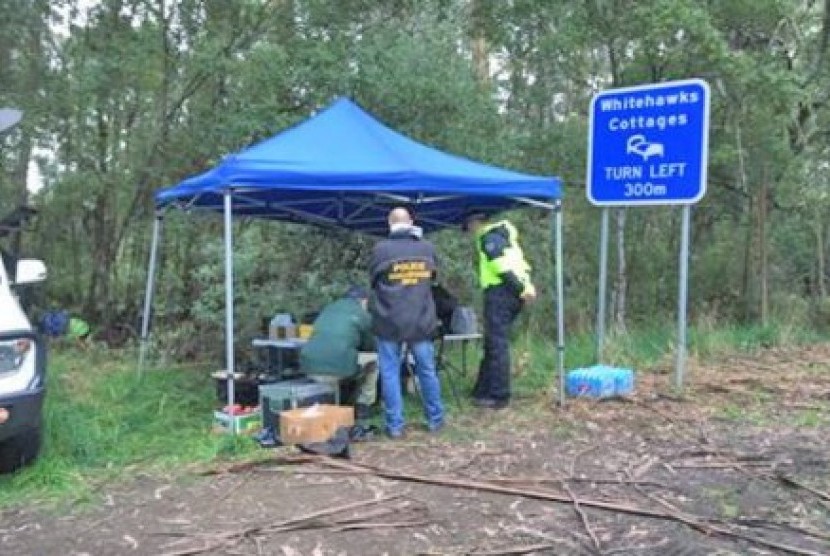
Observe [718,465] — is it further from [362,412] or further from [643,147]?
[643,147]

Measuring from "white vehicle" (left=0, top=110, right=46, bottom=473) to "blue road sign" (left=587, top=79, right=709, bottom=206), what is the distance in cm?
556

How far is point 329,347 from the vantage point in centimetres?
817

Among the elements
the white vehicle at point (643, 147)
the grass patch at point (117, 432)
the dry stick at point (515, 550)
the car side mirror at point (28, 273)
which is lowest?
the dry stick at point (515, 550)

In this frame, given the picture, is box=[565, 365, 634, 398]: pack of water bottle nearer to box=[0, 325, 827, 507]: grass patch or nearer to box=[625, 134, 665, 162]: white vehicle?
box=[0, 325, 827, 507]: grass patch

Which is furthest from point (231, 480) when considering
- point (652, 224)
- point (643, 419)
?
point (652, 224)

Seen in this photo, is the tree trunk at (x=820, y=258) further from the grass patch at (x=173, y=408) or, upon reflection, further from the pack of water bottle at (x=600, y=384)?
the pack of water bottle at (x=600, y=384)

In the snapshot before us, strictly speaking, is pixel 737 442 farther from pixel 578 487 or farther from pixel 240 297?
pixel 240 297

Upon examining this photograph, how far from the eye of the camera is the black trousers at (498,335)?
29.1 ft

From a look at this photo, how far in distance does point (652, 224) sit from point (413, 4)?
6.10 m

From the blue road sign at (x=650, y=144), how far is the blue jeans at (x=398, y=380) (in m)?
2.89

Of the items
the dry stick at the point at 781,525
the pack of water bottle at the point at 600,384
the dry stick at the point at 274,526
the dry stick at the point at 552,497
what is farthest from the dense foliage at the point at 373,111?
the dry stick at the point at 781,525

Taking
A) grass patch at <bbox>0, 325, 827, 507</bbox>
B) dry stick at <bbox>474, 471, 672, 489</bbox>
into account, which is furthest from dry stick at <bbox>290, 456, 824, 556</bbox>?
grass patch at <bbox>0, 325, 827, 507</bbox>

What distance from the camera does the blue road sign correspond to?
9.23 meters

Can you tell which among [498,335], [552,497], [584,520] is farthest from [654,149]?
[584,520]
